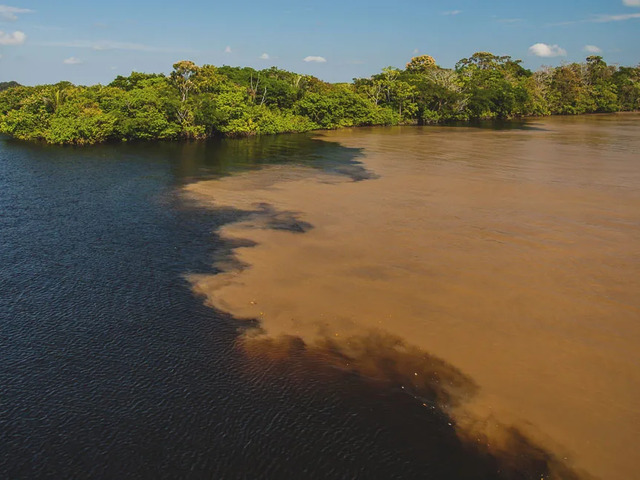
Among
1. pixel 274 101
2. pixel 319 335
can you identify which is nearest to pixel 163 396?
pixel 319 335

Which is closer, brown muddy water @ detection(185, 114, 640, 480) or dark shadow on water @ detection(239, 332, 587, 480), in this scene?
dark shadow on water @ detection(239, 332, 587, 480)

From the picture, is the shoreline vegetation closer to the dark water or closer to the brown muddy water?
the brown muddy water

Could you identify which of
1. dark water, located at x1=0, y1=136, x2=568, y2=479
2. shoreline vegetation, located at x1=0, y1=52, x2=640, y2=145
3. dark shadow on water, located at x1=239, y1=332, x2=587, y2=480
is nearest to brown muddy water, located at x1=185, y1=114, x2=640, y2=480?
dark shadow on water, located at x1=239, y1=332, x2=587, y2=480

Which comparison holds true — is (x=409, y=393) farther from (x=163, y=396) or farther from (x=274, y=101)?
(x=274, y=101)

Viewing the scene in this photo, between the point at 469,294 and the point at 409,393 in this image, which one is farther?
the point at 469,294

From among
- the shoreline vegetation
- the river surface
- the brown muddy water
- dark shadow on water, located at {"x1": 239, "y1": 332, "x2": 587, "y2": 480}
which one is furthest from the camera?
the shoreline vegetation

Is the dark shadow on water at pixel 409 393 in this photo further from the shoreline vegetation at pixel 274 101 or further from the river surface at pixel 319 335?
the shoreline vegetation at pixel 274 101

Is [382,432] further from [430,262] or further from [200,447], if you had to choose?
[430,262]
